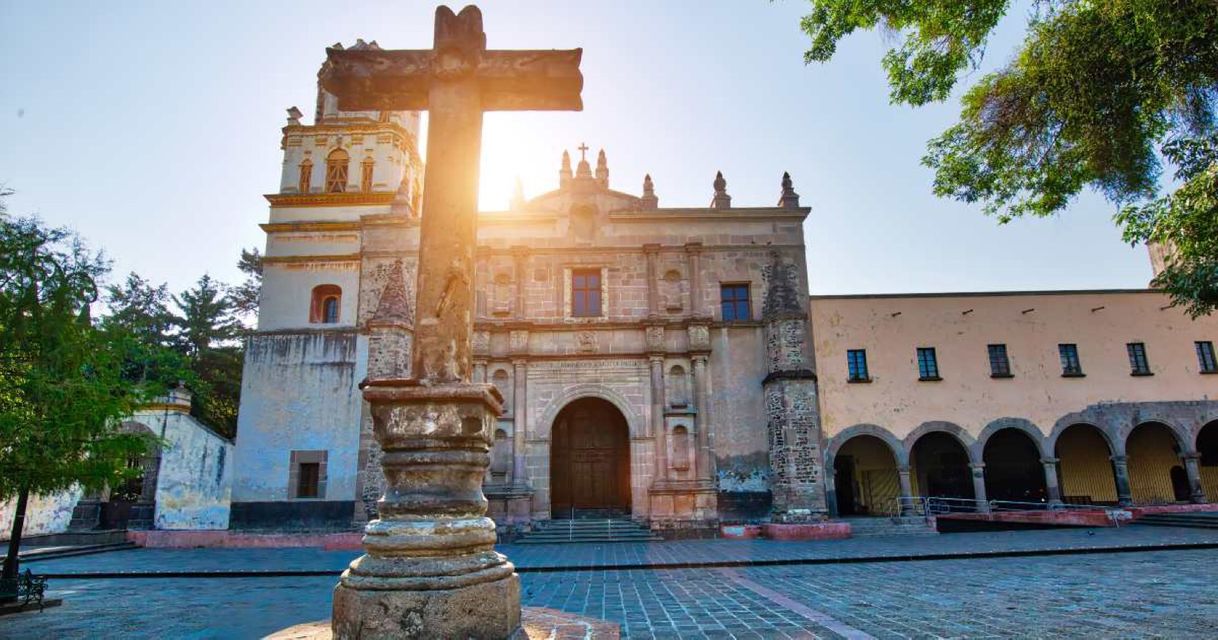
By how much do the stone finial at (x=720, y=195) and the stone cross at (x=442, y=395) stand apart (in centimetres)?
1717

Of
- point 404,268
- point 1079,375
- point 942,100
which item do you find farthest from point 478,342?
point 1079,375

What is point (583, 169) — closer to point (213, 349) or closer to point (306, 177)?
point (306, 177)

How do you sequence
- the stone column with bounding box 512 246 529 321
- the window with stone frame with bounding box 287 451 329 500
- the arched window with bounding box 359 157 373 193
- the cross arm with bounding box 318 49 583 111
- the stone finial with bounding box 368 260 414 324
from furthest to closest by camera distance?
the arched window with bounding box 359 157 373 193 → the stone column with bounding box 512 246 529 321 → the window with stone frame with bounding box 287 451 329 500 → the stone finial with bounding box 368 260 414 324 → the cross arm with bounding box 318 49 583 111

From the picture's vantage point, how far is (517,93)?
18.0 feet

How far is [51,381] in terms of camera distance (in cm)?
663

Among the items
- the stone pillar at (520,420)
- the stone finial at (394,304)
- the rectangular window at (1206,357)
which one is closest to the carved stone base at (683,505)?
the stone pillar at (520,420)

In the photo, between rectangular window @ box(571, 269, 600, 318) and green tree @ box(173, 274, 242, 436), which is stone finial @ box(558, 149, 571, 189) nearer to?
rectangular window @ box(571, 269, 600, 318)

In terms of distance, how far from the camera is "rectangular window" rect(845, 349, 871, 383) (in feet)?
72.1

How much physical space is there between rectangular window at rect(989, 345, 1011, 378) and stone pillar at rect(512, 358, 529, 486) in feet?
53.4

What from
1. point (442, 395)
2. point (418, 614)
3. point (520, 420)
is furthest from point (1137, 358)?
point (418, 614)

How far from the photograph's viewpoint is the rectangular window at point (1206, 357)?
23.0 meters

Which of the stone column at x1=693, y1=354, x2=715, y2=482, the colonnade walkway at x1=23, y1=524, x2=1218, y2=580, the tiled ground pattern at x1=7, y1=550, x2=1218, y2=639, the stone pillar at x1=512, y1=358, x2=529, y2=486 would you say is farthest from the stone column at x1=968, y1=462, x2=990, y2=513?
the stone pillar at x1=512, y1=358, x2=529, y2=486

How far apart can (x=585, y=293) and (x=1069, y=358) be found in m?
17.5

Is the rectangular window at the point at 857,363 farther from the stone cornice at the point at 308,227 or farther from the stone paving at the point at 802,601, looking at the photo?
the stone cornice at the point at 308,227
